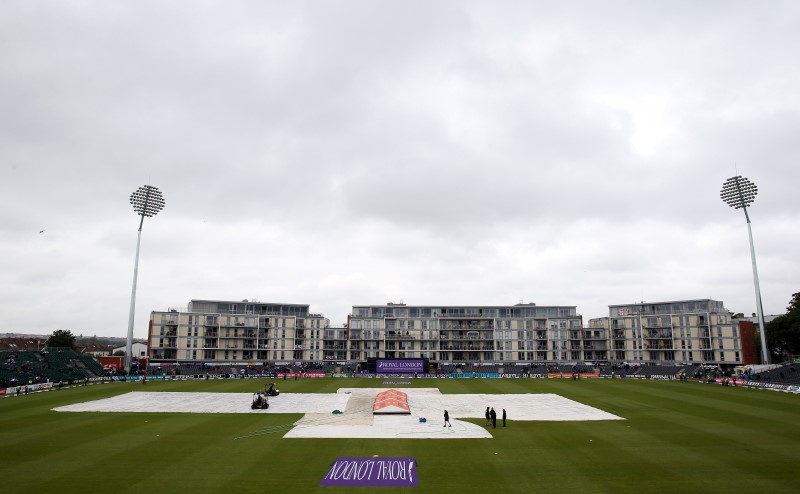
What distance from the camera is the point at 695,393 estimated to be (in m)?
68.3

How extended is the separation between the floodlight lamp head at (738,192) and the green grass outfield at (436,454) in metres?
52.2

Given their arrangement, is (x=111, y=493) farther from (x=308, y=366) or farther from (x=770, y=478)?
(x=308, y=366)

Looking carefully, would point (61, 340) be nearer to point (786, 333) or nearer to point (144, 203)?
point (144, 203)

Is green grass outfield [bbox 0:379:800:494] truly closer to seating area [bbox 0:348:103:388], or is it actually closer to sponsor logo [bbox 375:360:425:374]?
seating area [bbox 0:348:103:388]

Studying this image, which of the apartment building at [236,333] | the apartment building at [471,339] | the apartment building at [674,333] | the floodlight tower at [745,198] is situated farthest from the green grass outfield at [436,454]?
the apartment building at [471,339]

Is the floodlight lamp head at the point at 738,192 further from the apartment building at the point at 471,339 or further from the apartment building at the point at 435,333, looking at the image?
the apartment building at the point at 471,339

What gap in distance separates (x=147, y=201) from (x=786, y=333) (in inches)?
5730

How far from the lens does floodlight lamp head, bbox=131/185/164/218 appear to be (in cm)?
10006

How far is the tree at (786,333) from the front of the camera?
10506 centimetres

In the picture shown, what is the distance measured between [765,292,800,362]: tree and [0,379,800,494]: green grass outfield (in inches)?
2636

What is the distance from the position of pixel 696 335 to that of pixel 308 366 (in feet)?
313

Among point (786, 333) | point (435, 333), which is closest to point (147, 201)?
point (435, 333)

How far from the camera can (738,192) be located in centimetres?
9338

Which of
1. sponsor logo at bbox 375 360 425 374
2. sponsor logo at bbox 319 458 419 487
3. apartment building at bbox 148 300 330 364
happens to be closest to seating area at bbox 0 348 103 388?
apartment building at bbox 148 300 330 364
